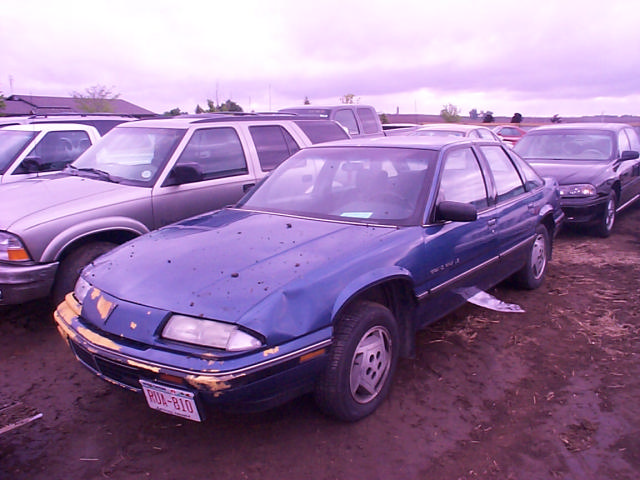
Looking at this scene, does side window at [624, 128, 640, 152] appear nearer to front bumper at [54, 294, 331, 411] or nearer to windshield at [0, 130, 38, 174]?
front bumper at [54, 294, 331, 411]

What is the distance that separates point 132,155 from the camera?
5.59m

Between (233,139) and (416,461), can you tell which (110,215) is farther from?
(416,461)

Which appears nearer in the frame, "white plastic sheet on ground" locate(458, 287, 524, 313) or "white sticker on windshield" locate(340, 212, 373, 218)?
"white sticker on windshield" locate(340, 212, 373, 218)

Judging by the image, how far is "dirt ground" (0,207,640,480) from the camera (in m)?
2.72

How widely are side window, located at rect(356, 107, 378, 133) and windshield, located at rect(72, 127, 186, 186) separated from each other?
17.9ft

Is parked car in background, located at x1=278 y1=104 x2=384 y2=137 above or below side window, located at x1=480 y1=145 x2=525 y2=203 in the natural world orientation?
above

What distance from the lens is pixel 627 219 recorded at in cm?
940

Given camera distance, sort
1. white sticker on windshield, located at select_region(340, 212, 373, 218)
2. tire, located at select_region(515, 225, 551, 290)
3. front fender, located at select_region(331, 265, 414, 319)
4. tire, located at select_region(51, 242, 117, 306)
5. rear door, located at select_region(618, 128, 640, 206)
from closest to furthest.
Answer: front fender, located at select_region(331, 265, 414, 319) → white sticker on windshield, located at select_region(340, 212, 373, 218) → tire, located at select_region(51, 242, 117, 306) → tire, located at select_region(515, 225, 551, 290) → rear door, located at select_region(618, 128, 640, 206)

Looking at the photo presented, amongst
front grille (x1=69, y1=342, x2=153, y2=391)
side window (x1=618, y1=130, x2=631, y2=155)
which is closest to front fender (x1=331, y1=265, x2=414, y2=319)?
front grille (x1=69, y1=342, x2=153, y2=391)

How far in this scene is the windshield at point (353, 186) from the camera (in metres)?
3.72

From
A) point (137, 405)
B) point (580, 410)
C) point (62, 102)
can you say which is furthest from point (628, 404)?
point (62, 102)

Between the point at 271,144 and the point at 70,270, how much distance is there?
2810 millimetres

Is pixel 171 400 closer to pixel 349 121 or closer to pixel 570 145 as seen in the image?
pixel 570 145

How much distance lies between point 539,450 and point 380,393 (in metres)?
0.92
